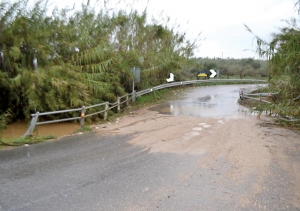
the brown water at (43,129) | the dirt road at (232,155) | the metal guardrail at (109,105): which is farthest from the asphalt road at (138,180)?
the brown water at (43,129)

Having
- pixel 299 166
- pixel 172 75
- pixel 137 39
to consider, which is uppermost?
pixel 137 39

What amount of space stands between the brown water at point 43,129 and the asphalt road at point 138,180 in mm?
2373

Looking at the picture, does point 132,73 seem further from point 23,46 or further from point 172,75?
point 172,75

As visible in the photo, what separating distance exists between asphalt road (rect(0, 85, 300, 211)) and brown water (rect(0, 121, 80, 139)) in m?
2.37

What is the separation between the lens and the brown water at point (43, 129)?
911 centimetres

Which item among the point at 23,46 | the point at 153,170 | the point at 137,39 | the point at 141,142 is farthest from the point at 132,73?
the point at 153,170

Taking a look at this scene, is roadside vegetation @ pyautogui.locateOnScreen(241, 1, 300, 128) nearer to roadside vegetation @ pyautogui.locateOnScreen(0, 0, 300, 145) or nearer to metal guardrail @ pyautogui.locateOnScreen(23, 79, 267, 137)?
roadside vegetation @ pyautogui.locateOnScreen(0, 0, 300, 145)

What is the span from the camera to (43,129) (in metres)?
9.77

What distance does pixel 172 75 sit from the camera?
24.2m

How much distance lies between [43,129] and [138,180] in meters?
6.13

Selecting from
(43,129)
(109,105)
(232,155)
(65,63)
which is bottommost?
(232,155)

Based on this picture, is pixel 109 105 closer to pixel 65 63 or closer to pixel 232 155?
pixel 65 63

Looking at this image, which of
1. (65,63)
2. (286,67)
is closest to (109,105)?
(65,63)

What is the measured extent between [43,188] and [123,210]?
150 centimetres
